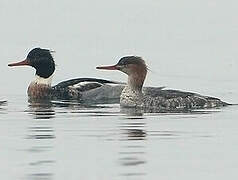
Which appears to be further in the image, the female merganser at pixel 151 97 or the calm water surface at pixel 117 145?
the female merganser at pixel 151 97

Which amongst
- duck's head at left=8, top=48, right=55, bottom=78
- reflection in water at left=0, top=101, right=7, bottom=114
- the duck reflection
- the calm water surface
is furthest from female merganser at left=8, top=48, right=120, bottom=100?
the duck reflection

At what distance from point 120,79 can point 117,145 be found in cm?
1202

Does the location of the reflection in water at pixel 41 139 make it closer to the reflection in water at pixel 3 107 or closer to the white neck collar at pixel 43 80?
the reflection in water at pixel 3 107

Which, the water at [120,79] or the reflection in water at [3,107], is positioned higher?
the water at [120,79]

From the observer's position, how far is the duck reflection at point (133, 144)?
38.6 feet

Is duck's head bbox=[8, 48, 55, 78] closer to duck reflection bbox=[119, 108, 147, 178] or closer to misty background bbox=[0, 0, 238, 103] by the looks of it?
misty background bbox=[0, 0, 238, 103]

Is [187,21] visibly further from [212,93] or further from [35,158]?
[35,158]

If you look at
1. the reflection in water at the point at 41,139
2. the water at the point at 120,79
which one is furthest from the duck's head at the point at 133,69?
the reflection in water at the point at 41,139

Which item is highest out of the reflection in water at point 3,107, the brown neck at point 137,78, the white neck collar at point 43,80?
the brown neck at point 137,78

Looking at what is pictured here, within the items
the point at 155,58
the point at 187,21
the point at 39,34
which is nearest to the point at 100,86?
the point at 155,58

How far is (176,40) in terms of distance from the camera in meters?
30.5

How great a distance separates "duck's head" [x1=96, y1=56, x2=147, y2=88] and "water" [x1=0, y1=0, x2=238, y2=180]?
594 mm

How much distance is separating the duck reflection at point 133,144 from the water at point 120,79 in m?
0.01

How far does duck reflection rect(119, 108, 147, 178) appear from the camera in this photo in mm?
11766
